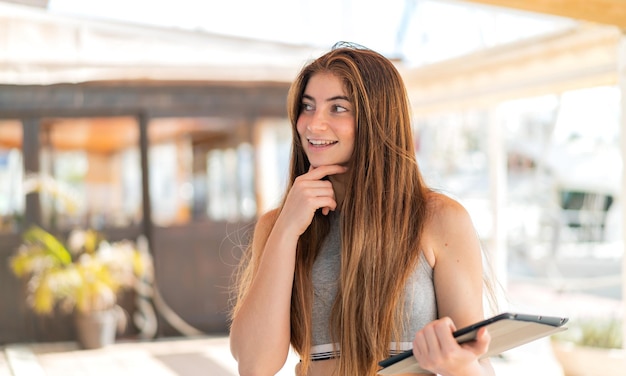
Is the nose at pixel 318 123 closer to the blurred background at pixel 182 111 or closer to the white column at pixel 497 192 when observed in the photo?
the blurred background at pixel 182 111

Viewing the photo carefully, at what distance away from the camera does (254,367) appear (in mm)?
1651

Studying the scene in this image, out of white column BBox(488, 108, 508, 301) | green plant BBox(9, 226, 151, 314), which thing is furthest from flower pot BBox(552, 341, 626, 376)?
green plant BBox(9, 226, 151, 314)

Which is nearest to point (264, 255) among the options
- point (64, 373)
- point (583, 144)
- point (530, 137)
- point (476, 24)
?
point (64, 373)

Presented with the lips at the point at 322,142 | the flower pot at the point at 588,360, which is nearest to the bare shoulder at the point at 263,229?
the lips at the point at 322,142

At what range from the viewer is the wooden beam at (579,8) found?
4059mm

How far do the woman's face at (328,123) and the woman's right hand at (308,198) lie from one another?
0.02 m

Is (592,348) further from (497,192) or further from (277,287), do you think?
(277,287)

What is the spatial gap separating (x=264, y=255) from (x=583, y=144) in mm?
12781

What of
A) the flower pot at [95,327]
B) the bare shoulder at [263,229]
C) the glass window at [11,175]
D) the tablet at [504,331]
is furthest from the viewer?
the glass window at [11,175]

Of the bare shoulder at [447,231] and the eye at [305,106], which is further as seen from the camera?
the eye at [305,106]

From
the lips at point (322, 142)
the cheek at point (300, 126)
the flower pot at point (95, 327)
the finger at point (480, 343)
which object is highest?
the cheek at point (300, 126)

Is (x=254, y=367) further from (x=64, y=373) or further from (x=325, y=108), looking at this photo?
(x=64, y=373)

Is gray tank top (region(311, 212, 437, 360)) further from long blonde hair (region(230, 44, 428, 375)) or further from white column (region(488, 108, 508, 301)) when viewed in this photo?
white column (region(488, 108, 508, 301))

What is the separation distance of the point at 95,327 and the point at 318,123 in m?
6.50
